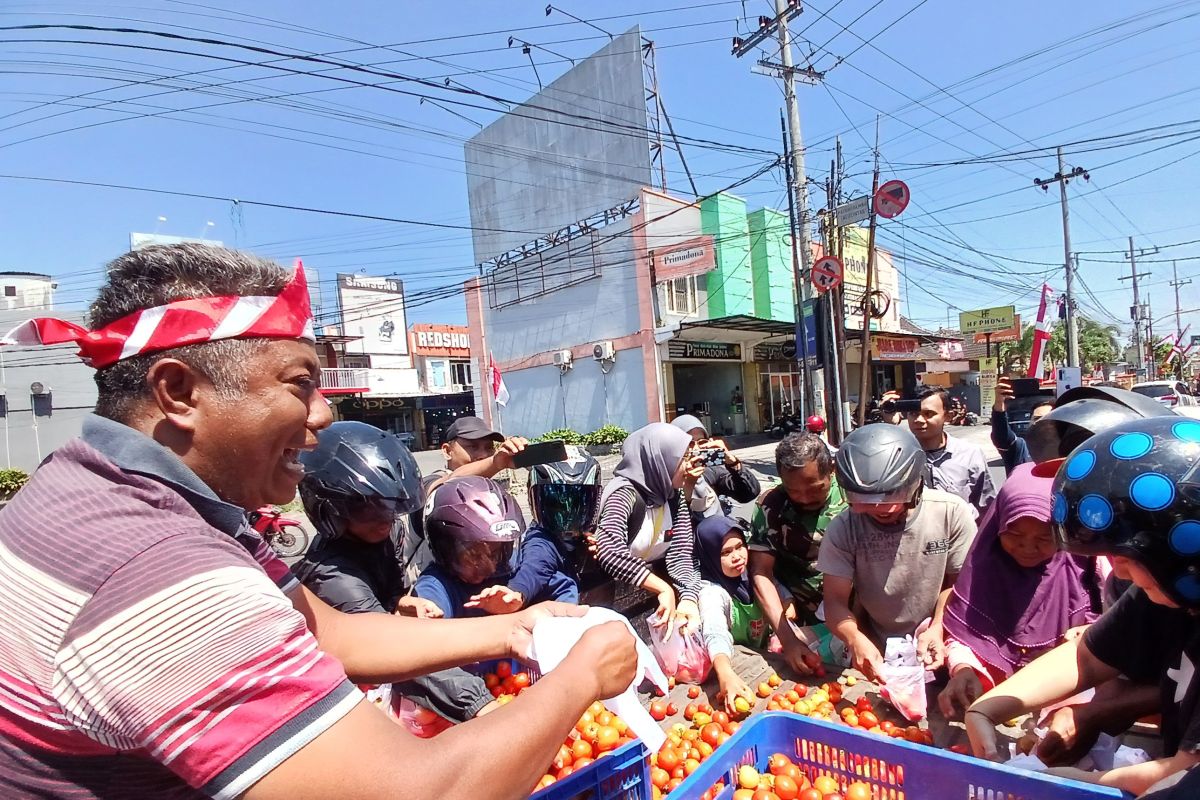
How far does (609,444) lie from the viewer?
1955 cm

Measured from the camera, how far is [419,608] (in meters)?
2.66

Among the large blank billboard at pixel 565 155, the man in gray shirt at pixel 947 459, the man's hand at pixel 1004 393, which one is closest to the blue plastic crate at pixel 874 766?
the man in gray shirt at pixel 947 459

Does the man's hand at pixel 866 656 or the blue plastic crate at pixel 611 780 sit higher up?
the blue plastic crate at pixel 611 780

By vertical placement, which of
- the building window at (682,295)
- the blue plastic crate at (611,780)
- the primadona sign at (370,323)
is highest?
the primadona sign at (370,323)

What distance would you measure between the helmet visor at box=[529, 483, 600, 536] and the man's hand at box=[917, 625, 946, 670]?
1780 millimetres

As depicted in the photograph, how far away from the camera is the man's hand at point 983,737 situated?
1859mm

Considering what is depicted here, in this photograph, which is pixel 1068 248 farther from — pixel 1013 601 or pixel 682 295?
pixel 1013 601

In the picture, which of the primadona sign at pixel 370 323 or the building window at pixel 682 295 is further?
the primadona sign at pixel 370 323

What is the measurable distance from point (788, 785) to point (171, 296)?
2024 mm

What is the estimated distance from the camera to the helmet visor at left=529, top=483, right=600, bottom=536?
3.56m

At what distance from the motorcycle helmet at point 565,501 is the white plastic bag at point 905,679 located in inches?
66.3

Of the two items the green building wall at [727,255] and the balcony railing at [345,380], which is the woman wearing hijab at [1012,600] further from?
the balcony railing at [345,380]

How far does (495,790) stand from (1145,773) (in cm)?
147

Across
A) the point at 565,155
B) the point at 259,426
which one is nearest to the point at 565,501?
the point at 259,426
